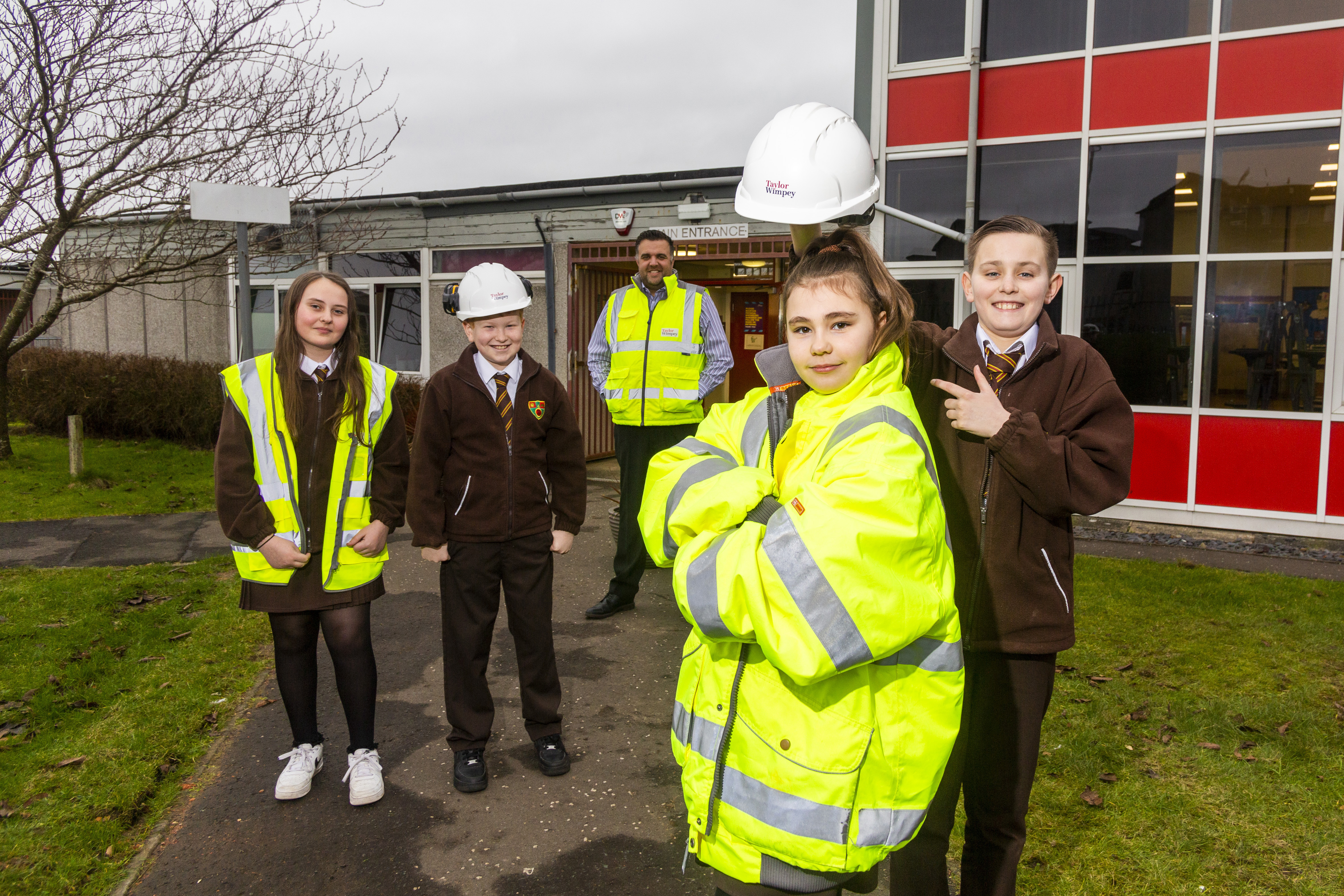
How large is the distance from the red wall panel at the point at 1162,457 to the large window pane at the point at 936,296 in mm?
2067

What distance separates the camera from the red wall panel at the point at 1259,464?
781 cm

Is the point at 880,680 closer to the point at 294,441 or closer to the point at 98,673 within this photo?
the point at 294,441

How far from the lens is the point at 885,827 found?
66.7 inches

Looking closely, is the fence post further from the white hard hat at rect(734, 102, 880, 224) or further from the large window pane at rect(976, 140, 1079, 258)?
the white hard hat at rect(734, 102, 880, 224)

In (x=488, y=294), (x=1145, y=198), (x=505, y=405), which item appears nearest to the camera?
(x=488, y=294)

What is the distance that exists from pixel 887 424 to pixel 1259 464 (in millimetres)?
7922

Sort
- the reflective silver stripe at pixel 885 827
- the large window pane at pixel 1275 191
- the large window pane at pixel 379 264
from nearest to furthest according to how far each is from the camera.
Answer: the reflective silver stripe at pixel 885 827
the large window pane at pixel 1275 191
the large window pane at pixel 379 264

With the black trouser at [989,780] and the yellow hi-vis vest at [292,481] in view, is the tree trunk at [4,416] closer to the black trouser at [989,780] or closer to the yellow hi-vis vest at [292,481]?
the yellow hi-vis vest at [292,481]

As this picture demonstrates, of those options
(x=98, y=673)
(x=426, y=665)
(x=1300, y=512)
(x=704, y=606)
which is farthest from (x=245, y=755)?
(x=1300, y=512)

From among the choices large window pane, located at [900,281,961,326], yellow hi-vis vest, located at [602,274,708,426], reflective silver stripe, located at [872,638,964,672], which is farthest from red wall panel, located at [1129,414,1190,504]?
reflective silver stripe, located at [872,638,964,672]

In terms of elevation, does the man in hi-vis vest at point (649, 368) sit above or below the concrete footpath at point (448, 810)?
above

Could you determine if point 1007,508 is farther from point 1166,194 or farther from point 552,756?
point 1166,194

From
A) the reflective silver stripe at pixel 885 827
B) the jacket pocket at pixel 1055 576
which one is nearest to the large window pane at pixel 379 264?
the jacket pocket at pixel 1055 576

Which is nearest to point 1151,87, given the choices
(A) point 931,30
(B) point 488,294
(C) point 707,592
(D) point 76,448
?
(A) point 931,30
